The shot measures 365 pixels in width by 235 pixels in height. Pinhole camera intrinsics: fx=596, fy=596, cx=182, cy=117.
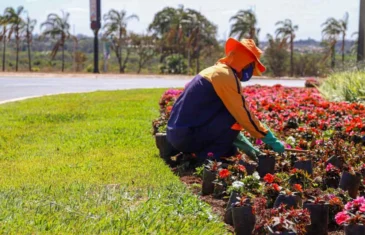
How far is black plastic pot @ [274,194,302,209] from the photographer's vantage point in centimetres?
380

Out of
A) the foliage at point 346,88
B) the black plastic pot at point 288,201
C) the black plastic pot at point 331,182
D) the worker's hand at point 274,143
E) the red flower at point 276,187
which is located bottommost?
the black plastic pot at point 331,182

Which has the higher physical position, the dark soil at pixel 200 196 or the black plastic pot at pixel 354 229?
the black plastic pot at pixel 354 229

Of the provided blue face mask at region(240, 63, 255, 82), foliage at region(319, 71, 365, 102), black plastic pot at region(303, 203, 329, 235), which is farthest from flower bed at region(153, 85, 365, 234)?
foliage at region(319, 71, 365, 102)

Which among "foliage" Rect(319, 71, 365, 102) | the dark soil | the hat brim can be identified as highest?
the hat brim

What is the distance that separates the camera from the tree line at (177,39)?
113 feet

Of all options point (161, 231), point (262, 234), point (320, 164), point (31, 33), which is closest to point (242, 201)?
point (262, 234)

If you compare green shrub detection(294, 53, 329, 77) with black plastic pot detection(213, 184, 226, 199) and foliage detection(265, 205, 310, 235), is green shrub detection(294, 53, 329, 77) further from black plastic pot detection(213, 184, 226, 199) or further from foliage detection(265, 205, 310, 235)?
foliage detection(265, 205, 310, 235)

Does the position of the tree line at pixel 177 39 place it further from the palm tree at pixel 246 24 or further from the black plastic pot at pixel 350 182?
the black plastic pot at pixel 350 182

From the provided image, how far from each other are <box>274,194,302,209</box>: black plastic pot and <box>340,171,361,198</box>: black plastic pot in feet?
A: 2.74

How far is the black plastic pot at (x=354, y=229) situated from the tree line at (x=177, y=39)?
30.4 meters

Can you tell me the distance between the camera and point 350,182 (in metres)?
4.53

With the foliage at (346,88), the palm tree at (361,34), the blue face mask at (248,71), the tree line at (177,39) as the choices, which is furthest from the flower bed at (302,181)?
the tree line at (177,39)

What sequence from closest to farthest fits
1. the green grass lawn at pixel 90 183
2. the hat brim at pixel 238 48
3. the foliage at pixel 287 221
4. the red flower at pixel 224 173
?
the foliage at pixel 287 221
the green grass lawn at pixel 90 183
the red flower at pixel 224 173
the hat brim at pixel 238 48

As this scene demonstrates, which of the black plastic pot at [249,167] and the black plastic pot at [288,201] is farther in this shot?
the black plastic pot at [249,167]
